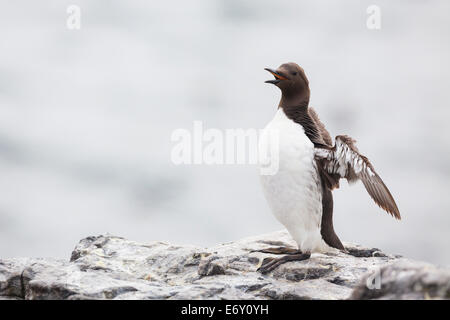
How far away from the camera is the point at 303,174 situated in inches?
259

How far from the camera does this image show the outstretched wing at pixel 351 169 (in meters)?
6.17

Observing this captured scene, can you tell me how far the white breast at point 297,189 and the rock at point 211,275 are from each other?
0.36 m

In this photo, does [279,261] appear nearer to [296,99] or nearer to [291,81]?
[296,99]

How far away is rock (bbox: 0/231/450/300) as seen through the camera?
418 centimetres

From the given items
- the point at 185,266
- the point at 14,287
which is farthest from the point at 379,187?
the point at 14,287

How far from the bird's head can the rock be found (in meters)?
1.97

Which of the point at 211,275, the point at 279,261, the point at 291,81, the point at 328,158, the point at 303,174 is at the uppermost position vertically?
the point at 291,81

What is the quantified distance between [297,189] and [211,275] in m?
1.39

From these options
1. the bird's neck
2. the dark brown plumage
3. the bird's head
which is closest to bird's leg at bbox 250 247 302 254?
the dark brown plumage

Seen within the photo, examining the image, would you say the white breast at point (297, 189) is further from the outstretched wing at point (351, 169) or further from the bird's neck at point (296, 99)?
the bird's neck at point (296, 99)

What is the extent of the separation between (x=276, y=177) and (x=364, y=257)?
174 cm

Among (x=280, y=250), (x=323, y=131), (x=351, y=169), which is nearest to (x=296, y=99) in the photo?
(x=323, y=131)

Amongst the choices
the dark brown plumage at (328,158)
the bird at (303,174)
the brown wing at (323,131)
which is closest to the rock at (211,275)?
the bird at (303,174)

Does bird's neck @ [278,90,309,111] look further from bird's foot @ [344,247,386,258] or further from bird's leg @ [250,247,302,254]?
bird's foot @ [344,247,386,258]
